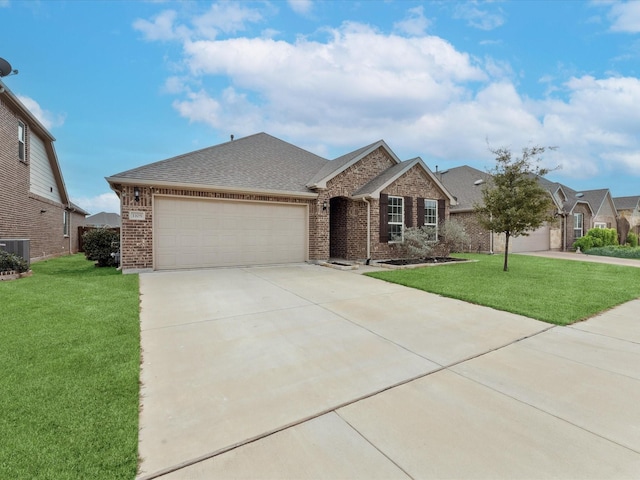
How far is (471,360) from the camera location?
11.8 feet

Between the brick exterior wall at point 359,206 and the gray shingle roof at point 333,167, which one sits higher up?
the gray shingle roof at point 333,167

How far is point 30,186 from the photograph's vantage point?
13.0 meters

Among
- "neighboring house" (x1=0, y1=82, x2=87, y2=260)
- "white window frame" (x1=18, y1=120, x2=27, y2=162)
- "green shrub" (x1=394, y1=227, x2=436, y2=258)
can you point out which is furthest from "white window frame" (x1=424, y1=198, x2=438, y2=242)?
"white window frame" (x1=18, y1=120, x2=27, y2=162)

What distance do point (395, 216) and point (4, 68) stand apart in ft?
49.5

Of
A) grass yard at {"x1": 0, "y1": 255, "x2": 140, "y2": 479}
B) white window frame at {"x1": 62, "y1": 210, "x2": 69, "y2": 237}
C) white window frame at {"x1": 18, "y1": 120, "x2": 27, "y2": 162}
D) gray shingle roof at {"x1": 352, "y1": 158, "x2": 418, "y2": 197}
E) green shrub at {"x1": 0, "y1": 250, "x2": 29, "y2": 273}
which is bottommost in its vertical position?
grass yard at {"x1": 0, "y1": 255, "x2": 140, "y2": 479}

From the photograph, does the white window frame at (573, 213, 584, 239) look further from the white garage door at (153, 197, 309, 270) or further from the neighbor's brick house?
the white garage door at (153, 197, 309, 270)

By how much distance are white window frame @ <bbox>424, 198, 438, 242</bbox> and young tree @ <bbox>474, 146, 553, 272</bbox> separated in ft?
10.9

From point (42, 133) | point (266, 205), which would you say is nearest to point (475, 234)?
point (266, 205)

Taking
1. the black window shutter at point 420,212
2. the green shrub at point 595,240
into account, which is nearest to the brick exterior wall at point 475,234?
the black window shutter at point 420,212

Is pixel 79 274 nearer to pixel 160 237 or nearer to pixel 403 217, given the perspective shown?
pixel 160 237

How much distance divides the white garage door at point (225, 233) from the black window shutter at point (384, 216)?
3.10 m

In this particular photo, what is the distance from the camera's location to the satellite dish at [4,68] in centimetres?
1040

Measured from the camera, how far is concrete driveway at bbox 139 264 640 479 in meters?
2.00

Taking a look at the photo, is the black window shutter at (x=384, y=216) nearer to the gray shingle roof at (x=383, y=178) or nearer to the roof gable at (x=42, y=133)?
the gray shingle roof at (x=383, y=178)
